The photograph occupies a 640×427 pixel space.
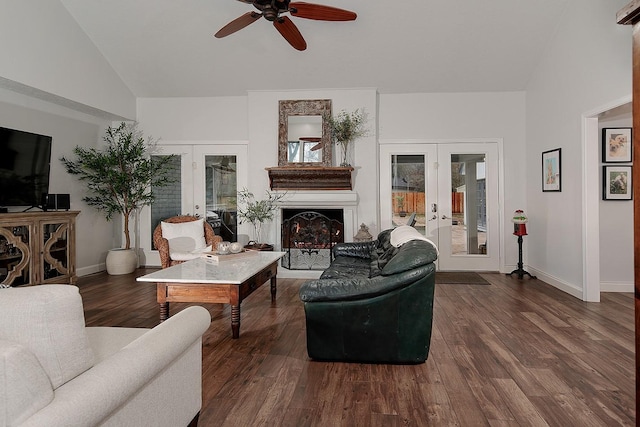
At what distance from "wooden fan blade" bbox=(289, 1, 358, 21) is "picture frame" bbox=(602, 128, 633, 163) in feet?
11.2

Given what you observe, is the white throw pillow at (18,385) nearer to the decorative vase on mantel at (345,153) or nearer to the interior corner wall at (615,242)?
the decorative vase on mantel at (345,153)

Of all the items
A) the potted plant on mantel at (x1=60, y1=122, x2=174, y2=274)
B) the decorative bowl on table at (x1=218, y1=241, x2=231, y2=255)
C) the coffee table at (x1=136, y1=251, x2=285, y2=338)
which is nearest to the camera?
the coffee table at (x1=136, y1=251, x2=285, y2=338)

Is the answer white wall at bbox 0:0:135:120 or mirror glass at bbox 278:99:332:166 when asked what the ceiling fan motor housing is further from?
white wall at bbox 0:0:135:120

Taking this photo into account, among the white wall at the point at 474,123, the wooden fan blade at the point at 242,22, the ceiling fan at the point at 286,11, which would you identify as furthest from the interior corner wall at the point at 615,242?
the wooden fan blade at the point at 242,22

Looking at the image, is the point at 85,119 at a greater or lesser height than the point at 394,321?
greater

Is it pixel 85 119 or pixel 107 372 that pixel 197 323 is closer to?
pixel 107 372

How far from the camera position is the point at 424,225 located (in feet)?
20.2

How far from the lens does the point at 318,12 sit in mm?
3357

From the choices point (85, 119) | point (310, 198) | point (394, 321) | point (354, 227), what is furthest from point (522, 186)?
point (85, 119)

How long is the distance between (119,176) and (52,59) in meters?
1.72

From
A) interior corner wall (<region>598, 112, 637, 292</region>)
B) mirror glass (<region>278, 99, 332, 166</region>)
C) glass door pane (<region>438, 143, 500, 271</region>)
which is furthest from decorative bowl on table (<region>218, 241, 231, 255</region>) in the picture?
interior corner wall (<region>598, 112, 637, 292</region>)

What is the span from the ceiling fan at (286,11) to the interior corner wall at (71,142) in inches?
118

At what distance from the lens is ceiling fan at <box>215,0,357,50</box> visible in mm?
3127

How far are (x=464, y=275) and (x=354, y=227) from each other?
1763 mm
